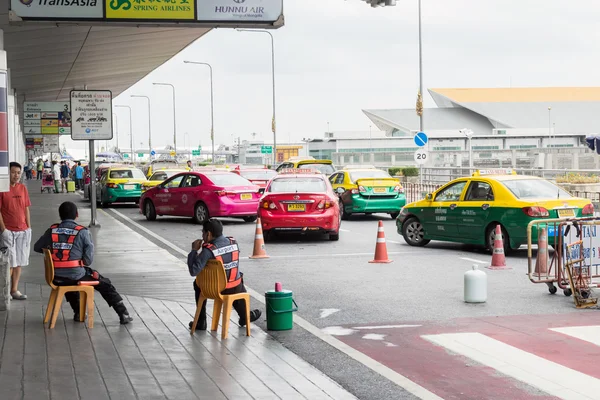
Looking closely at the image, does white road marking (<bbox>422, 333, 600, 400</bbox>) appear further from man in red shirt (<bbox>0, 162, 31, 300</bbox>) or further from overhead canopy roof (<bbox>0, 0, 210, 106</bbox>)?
overhead canopy roof (<bbox>0, 0, 210, 106</bbox>)

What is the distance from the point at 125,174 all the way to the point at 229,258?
27055 mm

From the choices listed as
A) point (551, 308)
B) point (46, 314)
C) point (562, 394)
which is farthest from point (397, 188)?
point (562, 394)

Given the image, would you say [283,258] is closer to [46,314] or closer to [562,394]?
[46,314]

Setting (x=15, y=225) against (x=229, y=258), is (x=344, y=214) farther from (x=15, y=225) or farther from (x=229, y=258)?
(x=229, y=258)

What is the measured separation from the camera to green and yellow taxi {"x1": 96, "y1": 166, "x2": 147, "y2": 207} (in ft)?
112

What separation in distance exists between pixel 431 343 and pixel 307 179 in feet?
38.7

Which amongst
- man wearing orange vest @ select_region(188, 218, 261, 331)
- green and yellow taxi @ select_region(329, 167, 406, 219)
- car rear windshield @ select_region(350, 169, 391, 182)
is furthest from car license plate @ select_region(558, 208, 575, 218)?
car rear windshield @ select_region(350, 169, 391, 182)

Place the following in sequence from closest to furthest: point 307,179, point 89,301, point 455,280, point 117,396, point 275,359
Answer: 1. point 117,396
2. point 275,359
3. point 89,301
4. point 455,280
5. point 307,179

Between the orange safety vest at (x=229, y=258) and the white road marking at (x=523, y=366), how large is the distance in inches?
78.0

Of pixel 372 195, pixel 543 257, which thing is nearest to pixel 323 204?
pixel 372 195

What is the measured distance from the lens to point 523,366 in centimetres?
787

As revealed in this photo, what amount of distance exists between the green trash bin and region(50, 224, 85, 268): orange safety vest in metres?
2.03

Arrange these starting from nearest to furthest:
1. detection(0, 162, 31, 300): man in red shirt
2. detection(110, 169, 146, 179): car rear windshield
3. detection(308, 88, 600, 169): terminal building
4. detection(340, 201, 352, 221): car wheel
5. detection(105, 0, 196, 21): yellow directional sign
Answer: detection(0, 162, 31, 300): man in red shirt → detection(105, 0, 196, 21): yellow directional sign → detection(340, 201, 352, 221): car wheel → detection(110, 169, 146, 179): car rear windshield → detection(308, 88, 600, 169): terminal building

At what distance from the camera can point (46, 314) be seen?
9812 millimetres
